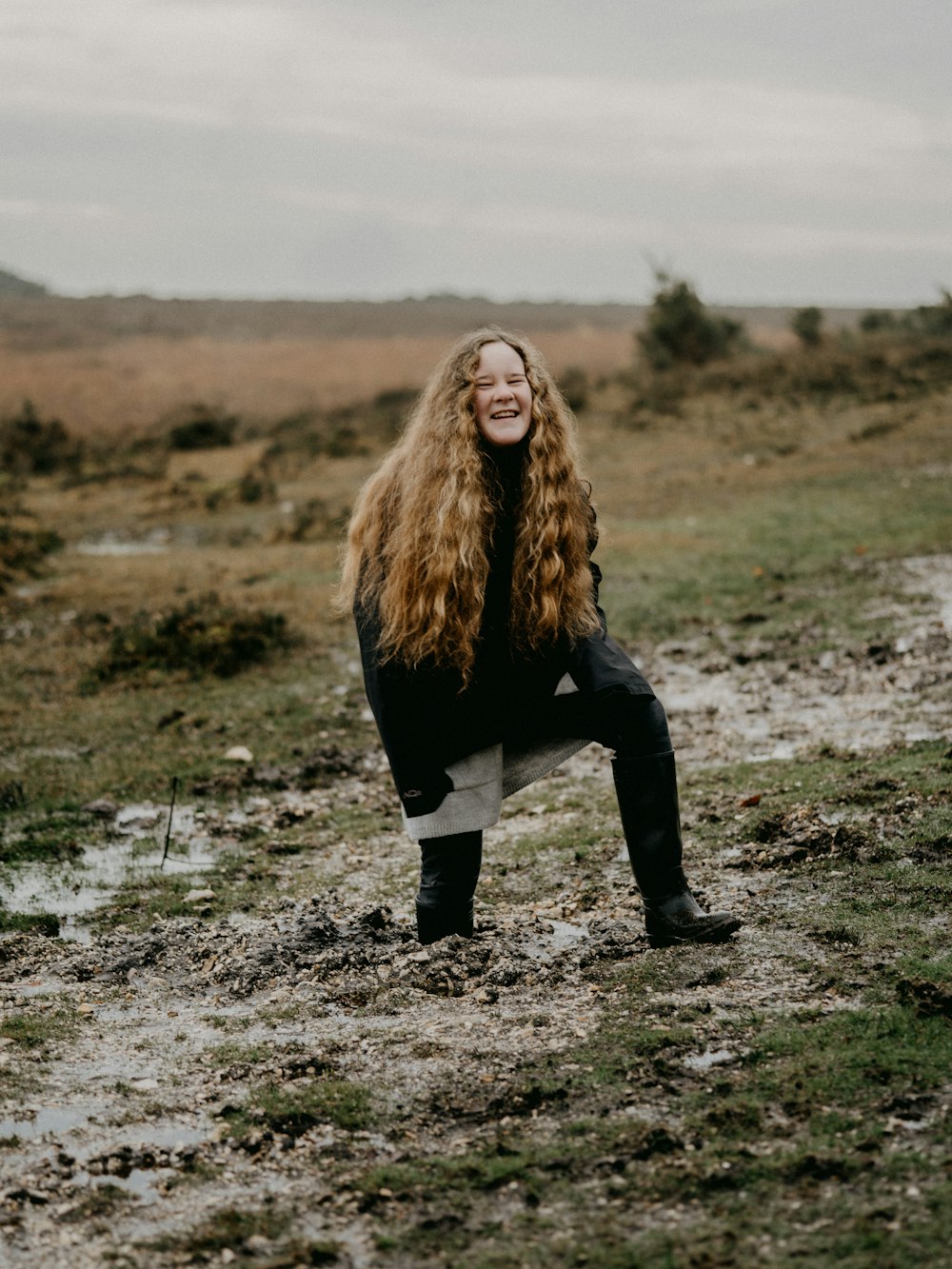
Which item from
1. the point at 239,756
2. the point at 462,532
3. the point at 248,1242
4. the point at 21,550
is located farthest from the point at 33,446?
the point at 248,1242

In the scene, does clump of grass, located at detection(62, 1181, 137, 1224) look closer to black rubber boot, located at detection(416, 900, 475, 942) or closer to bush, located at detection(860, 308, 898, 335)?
black rubber boot, located at detection(416, 900, 475, 942)

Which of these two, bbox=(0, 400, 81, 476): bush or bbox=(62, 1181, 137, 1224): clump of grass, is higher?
bbox=(0, 400, 81, 476): bush

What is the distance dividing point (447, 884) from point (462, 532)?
3.78 feet

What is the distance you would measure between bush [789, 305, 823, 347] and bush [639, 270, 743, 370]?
6.40 feet

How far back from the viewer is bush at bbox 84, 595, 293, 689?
30.8ft

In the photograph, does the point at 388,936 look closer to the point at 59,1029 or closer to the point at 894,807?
the point at 59,1029

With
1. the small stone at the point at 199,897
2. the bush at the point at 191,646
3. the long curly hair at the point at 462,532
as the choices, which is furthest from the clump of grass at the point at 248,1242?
the bush at the point at 191,646

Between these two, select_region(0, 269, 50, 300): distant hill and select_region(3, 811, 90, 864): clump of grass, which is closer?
select_region(3, 811, 90, 864): clump of grass

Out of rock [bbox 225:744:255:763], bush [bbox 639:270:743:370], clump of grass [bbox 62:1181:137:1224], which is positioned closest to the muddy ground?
clump of grass [bbox 62:1181:137:1224]

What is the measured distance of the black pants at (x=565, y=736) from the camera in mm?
4160

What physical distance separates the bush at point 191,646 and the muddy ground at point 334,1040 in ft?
10.9

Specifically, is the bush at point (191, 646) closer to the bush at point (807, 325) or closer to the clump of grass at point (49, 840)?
the clump of grass at point (49, 840)

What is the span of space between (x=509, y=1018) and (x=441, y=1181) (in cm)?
87

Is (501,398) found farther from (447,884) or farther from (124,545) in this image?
(124,545)
